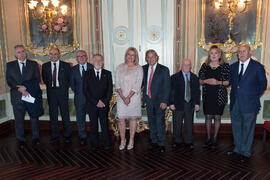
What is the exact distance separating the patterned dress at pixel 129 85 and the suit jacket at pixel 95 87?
8.4 inches

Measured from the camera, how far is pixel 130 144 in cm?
397

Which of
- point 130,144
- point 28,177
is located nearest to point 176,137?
point 130,144

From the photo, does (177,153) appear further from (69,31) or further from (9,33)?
(9,33)

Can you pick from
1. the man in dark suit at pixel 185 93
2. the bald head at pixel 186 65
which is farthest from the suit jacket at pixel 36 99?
the bald head at pixel 186 65

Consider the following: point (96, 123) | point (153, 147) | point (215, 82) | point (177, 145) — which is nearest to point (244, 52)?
point (215, 82)

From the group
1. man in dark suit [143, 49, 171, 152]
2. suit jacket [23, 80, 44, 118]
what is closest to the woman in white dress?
man in dark suit [143, 49, 171, 152]

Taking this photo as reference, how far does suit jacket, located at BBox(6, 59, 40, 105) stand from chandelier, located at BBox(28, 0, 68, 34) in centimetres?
135

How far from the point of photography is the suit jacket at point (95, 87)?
375 cm

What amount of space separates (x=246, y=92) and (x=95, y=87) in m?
2.42

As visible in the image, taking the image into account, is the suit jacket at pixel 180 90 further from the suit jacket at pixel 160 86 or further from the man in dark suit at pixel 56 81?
the man in dark suit at pixel 56 81

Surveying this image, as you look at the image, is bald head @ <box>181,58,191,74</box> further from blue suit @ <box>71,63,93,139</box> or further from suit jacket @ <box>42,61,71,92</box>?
suit jacket @ <box>42,61,71,92</box>

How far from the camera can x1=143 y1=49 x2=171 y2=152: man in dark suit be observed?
12.1ft

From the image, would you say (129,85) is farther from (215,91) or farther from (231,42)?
(231,42)

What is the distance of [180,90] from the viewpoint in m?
3.81
